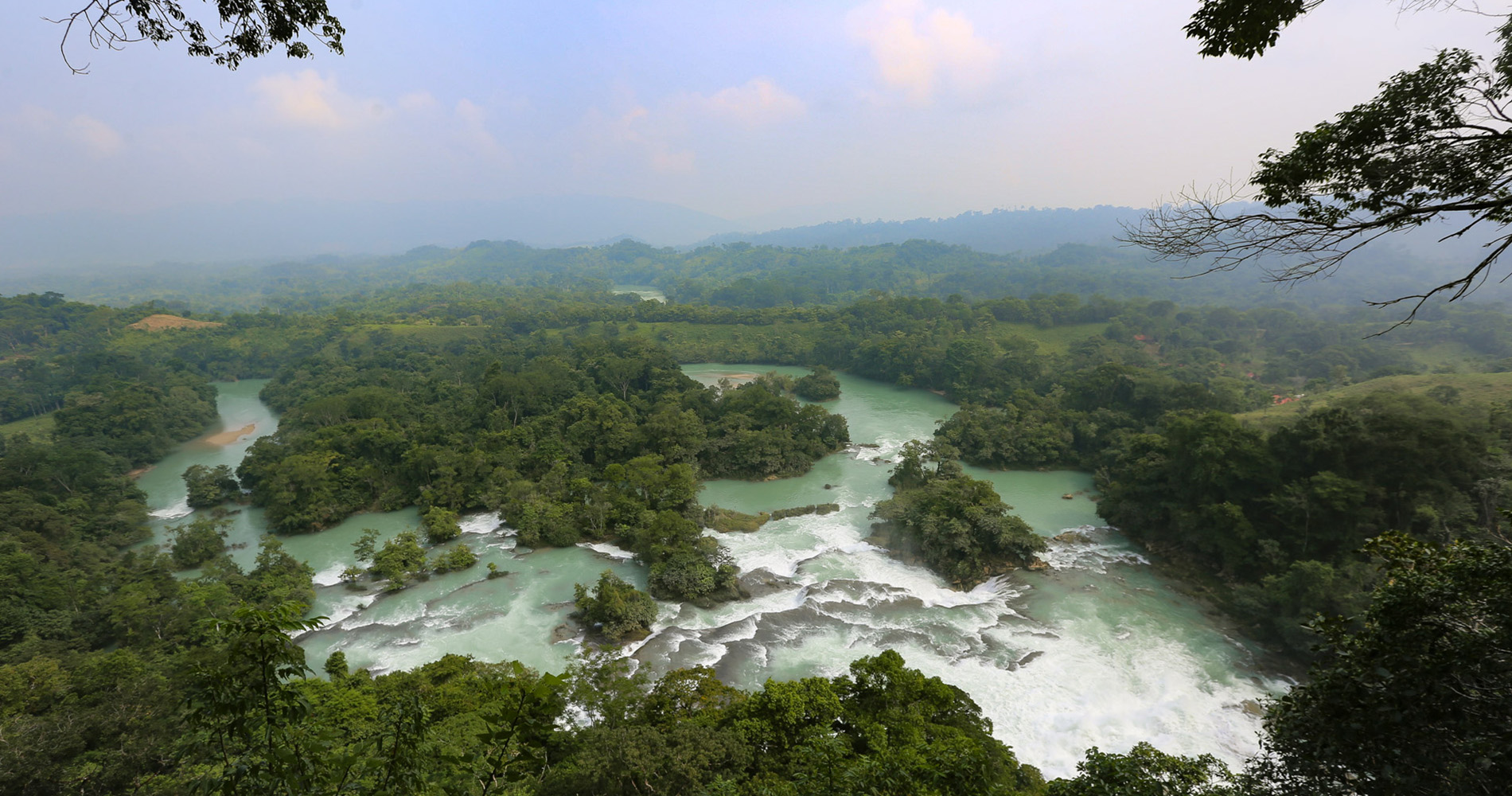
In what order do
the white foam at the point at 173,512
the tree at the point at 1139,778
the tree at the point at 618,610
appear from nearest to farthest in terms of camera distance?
the tree at the point at 1139,778 → the tree at the point at 618,610 → the white foam at the point at 173,512

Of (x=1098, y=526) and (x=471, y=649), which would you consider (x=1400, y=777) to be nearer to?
(x=471, y=649)

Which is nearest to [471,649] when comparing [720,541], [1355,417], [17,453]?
[720,541]

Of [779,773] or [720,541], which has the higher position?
[779,773]

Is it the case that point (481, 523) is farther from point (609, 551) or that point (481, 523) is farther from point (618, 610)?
point (618, 610)

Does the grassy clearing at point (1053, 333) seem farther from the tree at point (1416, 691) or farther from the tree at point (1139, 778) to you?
the tree at point (1416, 691)

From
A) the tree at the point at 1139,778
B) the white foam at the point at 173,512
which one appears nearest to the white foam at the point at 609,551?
the tree at the point at 1139,778

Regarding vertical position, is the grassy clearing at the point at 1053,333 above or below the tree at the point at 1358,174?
below

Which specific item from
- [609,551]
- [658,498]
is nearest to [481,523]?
[609,551]
